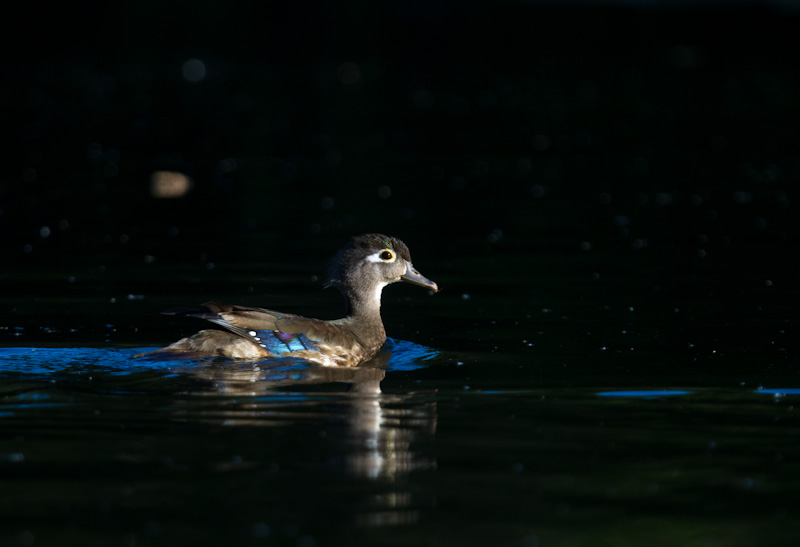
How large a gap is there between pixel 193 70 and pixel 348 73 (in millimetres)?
5065

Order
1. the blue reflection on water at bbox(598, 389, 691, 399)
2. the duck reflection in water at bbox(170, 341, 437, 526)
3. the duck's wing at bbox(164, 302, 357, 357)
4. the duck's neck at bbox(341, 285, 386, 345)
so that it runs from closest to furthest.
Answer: the duck reflection in water at bbox(170, 341, 437, 526), the blue reflection on water at bbox(598, 389, 691, 399), the duck's wing at bbox(164, 302, 357, 357), the duck's neck at bbox(341, 285, 386, 345)

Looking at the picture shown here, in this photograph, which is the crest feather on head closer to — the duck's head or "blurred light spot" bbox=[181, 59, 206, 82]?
the duck's head

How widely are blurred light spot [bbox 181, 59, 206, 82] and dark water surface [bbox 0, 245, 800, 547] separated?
29.4 metres

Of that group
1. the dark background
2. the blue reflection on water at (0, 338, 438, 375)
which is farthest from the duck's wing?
the dark background

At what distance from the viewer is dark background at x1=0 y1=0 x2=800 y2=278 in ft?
59.7

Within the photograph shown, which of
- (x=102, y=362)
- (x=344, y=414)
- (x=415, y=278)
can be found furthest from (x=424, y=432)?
(x=415, y=278)

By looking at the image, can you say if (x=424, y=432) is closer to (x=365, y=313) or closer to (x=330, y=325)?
(x=330, y=325)

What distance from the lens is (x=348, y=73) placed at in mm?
42938

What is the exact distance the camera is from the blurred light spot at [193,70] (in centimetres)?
4200

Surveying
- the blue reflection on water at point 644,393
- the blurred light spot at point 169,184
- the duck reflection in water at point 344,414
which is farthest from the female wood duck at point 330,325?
the blurred light spot at point 169,184

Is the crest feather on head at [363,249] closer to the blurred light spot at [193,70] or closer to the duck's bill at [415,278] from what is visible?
the duck's bill at [415,278]

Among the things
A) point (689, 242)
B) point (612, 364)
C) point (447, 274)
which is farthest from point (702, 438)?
point (689, 242)

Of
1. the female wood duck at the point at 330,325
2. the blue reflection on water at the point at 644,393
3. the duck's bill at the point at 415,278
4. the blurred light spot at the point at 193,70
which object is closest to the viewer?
the blue reflection on water at the point at 644,393

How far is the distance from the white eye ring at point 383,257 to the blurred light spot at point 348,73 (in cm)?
2935
